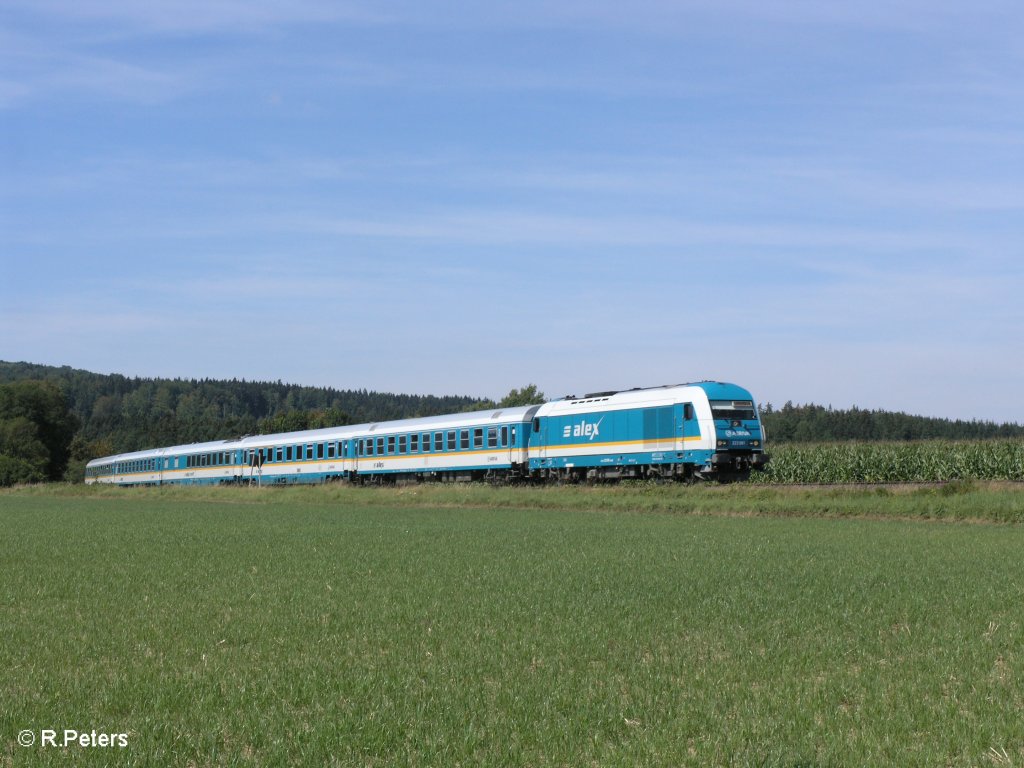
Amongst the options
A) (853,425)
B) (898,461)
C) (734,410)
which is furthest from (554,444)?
(853,425)

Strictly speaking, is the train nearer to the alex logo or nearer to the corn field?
the alex logo

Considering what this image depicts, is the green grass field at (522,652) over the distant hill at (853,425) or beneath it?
beneath

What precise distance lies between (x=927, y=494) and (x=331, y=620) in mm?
26570

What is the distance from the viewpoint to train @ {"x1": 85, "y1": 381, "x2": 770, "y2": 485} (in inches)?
1598

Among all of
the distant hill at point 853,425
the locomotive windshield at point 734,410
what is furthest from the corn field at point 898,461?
the distant hill at point 853,425

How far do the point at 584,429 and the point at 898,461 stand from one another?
618 inches

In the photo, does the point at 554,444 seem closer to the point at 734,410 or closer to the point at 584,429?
the point at 584,429

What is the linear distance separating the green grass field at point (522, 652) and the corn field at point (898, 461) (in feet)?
74.7

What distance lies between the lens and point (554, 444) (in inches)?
1845

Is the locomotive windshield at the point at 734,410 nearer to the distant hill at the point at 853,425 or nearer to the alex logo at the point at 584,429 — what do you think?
the alex logo at the point at 584,429

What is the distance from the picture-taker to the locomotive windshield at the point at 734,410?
4000 centimetres

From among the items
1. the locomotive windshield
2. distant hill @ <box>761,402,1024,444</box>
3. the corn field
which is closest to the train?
the locomotive windshield

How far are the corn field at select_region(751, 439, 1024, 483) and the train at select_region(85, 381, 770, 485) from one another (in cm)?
1082

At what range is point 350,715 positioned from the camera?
29.9ft
